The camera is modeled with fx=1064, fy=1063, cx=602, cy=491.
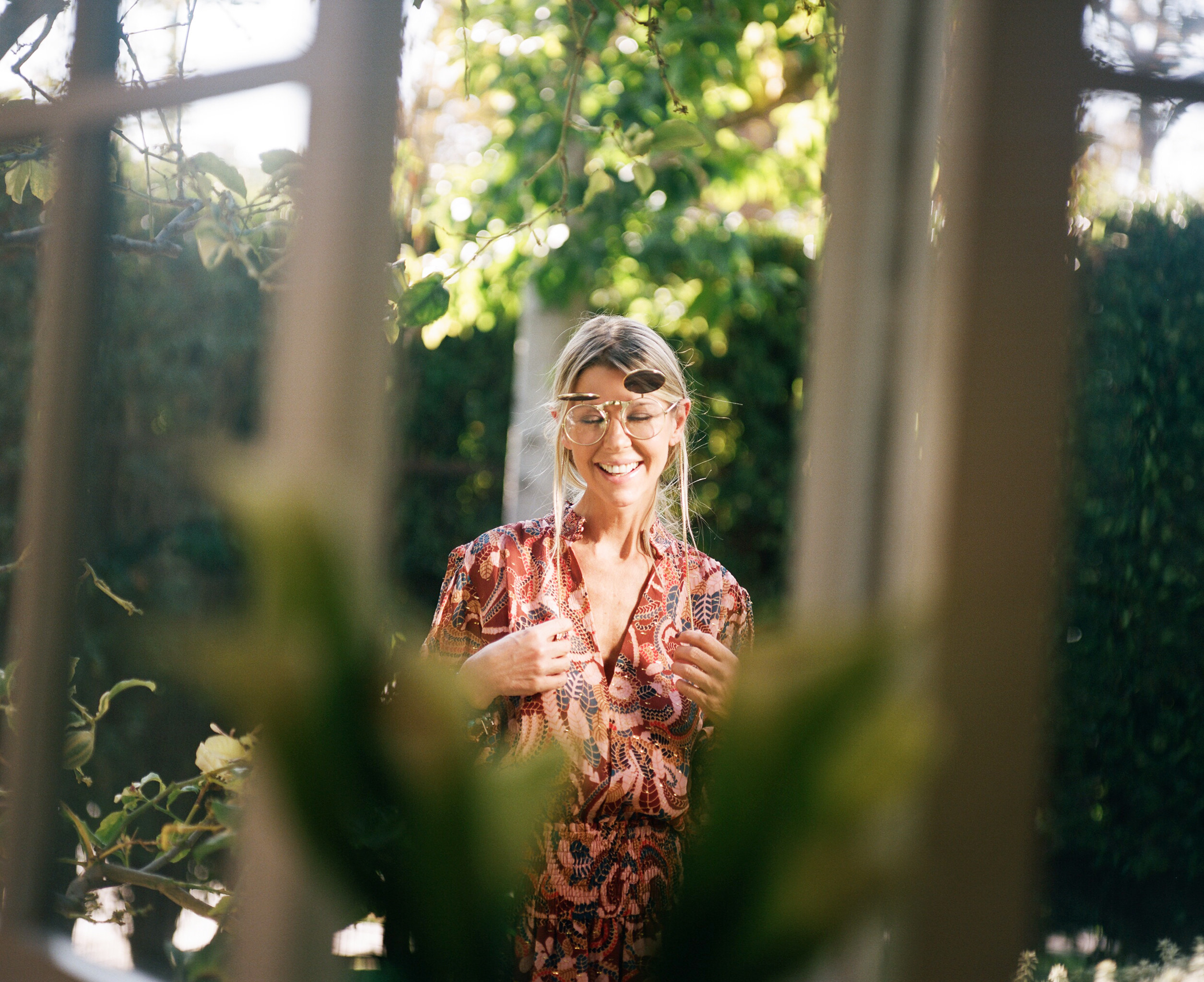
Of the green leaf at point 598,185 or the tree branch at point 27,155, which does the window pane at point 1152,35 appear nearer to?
the tree branch at point 27,155

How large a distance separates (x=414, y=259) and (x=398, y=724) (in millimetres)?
1904

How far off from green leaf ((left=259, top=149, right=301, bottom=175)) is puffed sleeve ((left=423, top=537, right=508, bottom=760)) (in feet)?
2.16

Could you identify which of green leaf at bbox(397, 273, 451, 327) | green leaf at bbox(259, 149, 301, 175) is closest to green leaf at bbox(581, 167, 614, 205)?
green leaf at bbox(397, 273, 451, 327)

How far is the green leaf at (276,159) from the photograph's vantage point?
160 centimetres

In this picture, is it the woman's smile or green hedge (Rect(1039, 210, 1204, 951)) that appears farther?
the woman's smile

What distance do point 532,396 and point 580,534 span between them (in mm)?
2789

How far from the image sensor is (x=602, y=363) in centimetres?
182

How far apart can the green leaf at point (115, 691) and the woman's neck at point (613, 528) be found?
2.62 ft

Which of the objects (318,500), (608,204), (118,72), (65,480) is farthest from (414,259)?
(318,500)

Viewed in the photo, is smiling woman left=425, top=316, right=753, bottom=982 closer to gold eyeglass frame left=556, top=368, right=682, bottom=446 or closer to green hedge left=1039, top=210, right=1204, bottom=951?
gold eyeglass frame left=556, top=368, right=682, bottom=446

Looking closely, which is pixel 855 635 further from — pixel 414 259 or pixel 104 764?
pixel 414 259

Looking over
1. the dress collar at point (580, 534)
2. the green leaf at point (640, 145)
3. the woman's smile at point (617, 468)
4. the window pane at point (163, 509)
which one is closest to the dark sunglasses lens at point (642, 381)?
the woman's smile at point (617, 468)

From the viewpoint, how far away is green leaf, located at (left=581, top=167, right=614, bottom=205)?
353 cm

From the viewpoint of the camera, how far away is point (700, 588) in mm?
1856
